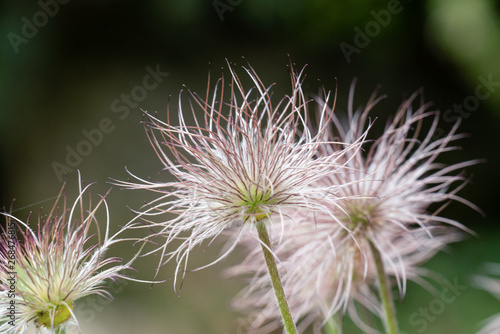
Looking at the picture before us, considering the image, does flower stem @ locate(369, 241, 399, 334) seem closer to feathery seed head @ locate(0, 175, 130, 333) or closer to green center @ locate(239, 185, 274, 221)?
green center @ locate(239, 185, 274, 221)

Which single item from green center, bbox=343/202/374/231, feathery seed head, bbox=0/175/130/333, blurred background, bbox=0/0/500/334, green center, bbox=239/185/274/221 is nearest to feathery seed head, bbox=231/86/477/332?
green center, bbox=343/202/374/231

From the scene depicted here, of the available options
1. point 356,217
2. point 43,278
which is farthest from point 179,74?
Result: point 43,278

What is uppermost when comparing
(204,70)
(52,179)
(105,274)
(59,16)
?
(204,70)

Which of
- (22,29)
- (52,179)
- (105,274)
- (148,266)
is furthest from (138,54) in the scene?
(105,274)

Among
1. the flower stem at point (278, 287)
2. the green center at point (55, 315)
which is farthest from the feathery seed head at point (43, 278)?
the flower stem at point (278, 287)

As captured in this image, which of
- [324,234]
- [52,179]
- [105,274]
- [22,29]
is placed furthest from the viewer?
[52,179]

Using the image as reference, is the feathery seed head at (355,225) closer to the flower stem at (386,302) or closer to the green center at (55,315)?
the flower stem at (386,302)

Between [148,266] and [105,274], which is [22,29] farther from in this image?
[105,274]
